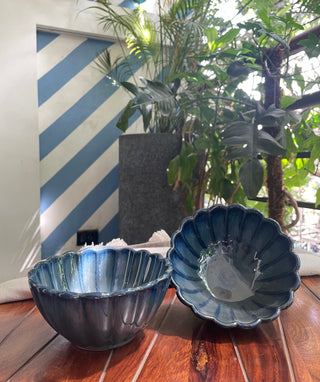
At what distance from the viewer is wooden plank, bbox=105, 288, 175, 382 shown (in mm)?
363

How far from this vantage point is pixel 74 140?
7.38 feet

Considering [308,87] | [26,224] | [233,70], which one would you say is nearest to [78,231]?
[26,224]

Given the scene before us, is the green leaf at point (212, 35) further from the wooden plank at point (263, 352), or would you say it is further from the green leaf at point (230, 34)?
the wooden plank at point (263, 352)

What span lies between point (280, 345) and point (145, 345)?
19 cm

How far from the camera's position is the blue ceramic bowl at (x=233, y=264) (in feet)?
1.64

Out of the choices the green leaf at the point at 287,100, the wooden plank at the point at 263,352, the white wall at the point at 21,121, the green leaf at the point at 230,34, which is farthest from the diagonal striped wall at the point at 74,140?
the wooden plank at the point at 263,352

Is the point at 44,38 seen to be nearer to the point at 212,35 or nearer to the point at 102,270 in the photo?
the point at 212,35

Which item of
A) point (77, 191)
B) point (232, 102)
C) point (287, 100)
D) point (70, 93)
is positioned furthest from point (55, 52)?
point (287, 100)

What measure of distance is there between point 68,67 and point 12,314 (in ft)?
6.65

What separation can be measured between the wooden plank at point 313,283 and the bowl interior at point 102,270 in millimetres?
352

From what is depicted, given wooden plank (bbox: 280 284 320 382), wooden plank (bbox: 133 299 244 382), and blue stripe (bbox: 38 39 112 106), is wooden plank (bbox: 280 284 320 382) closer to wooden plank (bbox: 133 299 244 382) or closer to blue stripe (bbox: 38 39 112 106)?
wooden plank (bbox: 133 299 244 382)

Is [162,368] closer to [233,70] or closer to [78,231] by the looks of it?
[233,70]

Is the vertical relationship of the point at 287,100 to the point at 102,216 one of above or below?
above

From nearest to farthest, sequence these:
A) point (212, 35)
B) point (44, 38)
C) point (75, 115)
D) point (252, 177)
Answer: point (252, 177)
point (212, 35)
point (44, 38)
point (75, 115)
